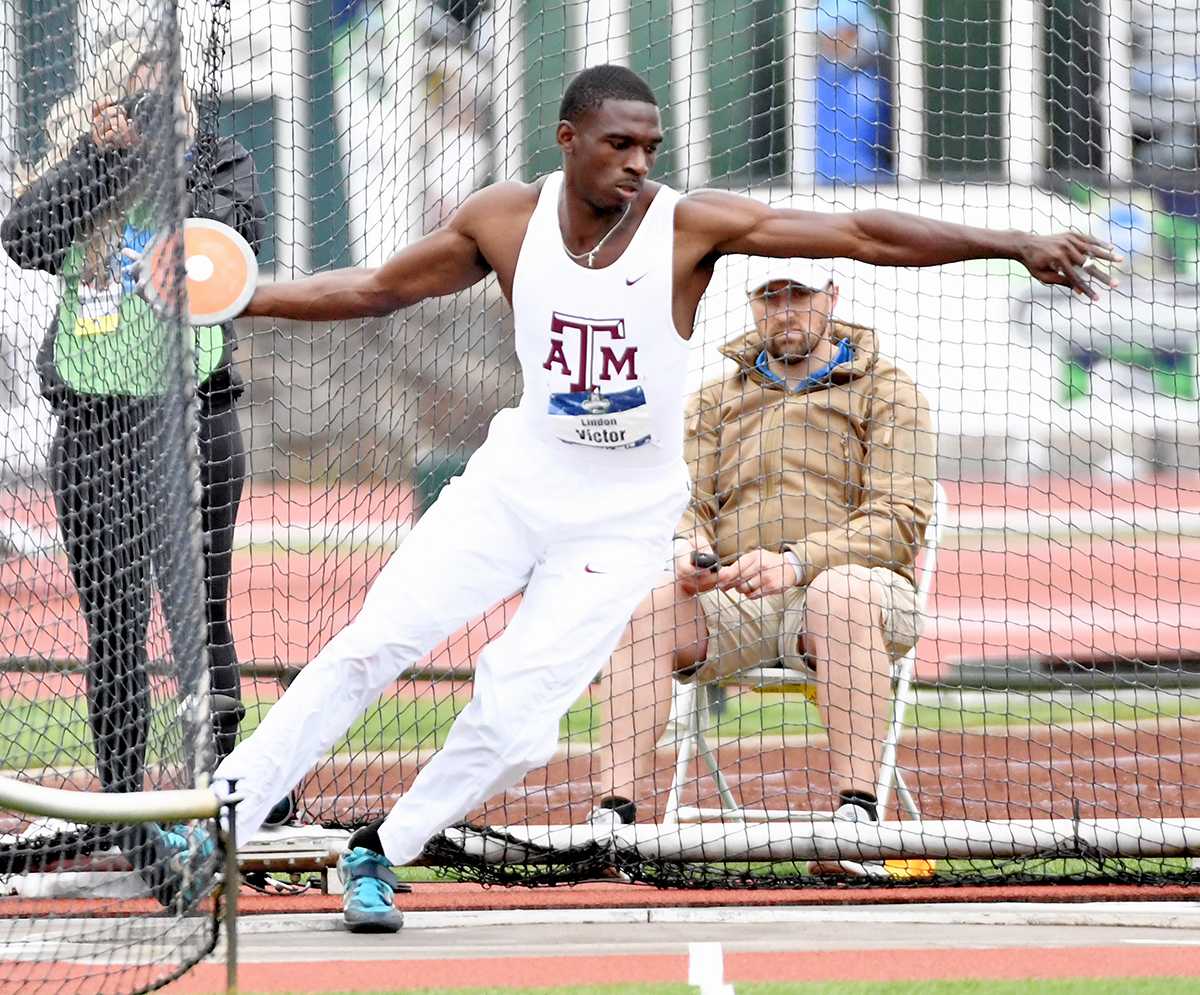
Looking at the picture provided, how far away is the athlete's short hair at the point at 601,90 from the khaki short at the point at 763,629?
1764 millimetres

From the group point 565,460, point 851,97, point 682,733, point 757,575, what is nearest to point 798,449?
point 757,575

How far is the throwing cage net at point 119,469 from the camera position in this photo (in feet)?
14.6

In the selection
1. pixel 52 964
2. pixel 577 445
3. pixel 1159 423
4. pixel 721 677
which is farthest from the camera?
pixel 1159 423

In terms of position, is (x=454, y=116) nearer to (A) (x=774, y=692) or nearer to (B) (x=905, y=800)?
(A) (x=774, y=692)

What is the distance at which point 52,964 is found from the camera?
4.64 metres

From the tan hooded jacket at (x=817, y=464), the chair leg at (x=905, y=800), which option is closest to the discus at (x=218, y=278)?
the tan hooded jacket at (x=817, y=464)

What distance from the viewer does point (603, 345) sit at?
495 centimetres

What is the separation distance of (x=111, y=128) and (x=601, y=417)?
151 cm

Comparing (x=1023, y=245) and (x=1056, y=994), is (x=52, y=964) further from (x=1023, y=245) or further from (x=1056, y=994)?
(x=1023, y=245)

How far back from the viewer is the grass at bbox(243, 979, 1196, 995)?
14.0 ft

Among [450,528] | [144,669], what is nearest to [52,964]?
[144,669]

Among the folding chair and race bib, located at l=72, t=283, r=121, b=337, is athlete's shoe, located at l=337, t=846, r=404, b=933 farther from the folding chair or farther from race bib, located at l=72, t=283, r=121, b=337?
race bib, located at l=72, t=283, r=121, b=337

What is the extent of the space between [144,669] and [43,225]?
49.2 inches

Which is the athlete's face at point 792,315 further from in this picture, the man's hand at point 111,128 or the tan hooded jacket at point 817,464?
the man's hand at point 111,128
